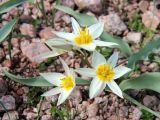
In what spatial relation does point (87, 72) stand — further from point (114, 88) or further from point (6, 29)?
point (6, 29)

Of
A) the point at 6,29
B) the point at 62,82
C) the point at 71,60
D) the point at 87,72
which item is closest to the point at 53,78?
the point at 62,82

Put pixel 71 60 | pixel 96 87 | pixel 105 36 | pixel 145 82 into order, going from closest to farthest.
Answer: pixel 96 87 → pixel 145 82 → pixel 105 36 → pixel 71 60

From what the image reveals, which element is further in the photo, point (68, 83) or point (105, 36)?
point (105, 36)

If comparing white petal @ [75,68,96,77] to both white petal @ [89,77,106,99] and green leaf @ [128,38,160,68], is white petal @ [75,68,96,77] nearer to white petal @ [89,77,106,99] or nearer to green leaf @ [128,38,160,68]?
white petal @ [89,77,106,99]

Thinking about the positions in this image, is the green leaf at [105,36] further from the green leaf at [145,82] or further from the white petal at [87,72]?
the white petal at [87,72]

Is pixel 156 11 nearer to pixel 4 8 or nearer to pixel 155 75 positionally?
pixel 155 75

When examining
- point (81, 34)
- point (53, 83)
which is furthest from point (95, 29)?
point (53, 83)

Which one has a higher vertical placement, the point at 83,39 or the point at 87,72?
the point at 83,39

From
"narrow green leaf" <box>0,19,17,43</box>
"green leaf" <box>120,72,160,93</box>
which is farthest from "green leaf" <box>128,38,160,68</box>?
"narrow green leaf" <box>0,19,17,43</box>
